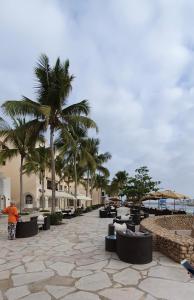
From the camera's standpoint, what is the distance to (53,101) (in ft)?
59.8

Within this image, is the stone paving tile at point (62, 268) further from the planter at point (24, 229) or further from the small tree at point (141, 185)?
the small tree at point (141, 185)

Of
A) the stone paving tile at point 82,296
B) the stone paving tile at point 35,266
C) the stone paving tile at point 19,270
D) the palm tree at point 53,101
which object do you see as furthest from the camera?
the palm tree at point 53,101

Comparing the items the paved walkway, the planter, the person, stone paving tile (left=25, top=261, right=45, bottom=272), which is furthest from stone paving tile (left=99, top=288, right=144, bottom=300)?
the planter

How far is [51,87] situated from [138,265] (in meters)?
13.4

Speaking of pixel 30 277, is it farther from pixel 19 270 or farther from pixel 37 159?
pixel 37 159

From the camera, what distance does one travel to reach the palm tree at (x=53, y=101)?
1811 cm

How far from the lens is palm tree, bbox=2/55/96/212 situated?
18.1m

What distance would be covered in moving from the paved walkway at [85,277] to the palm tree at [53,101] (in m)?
9.98

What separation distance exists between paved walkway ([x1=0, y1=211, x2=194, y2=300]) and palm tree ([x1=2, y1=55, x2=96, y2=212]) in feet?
32.7

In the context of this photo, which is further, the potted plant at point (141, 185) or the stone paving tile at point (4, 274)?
the potted plant at point (141, 185)

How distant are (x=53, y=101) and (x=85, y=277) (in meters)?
13.4

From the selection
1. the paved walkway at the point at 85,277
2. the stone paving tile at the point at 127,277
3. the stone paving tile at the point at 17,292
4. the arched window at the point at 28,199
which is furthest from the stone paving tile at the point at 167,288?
the arched window at the point at 28,199

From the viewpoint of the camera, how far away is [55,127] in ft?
62.3

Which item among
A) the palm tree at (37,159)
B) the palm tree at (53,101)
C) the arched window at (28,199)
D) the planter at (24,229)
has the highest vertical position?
the palm tree at (53,101)
